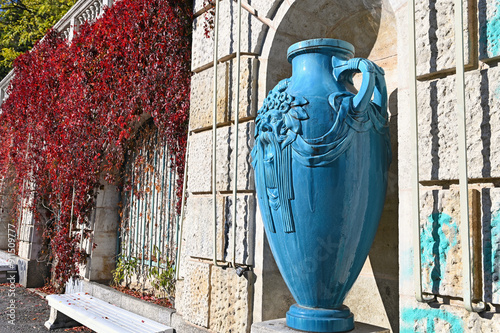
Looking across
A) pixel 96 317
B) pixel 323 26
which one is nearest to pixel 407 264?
pixel 323 26

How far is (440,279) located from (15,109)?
7.92 metres

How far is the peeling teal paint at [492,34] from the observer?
169 cm

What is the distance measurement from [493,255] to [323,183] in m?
0.67

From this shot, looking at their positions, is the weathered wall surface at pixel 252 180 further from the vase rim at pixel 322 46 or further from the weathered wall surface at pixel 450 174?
the weathered wall surface at pixel 450 174

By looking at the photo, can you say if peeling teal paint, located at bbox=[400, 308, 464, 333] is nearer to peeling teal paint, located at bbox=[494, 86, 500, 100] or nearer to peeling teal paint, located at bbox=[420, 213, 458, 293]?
peeling teal paint, located at bbox=[420, 213, 458, 293]

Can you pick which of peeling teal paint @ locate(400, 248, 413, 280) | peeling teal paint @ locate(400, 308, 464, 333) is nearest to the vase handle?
peeling teal paint @ locate(400, 248, 413, 280)

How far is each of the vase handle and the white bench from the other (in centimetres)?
206

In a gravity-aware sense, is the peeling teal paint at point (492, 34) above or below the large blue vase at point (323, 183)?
above

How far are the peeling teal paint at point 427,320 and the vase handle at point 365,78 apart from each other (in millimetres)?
837

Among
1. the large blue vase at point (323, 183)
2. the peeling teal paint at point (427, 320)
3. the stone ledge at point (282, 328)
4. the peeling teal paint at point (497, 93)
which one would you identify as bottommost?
the stone ledge at point (282, 328)

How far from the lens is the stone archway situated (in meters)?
2.45

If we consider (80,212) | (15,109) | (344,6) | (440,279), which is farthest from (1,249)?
(440,279)

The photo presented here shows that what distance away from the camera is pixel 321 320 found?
6.43 feet

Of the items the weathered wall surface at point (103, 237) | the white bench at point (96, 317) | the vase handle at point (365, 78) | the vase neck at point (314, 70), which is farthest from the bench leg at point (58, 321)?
the vase handle at point (365, 78)
